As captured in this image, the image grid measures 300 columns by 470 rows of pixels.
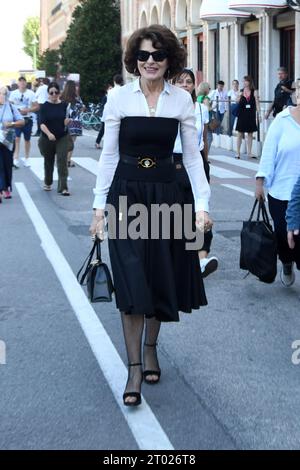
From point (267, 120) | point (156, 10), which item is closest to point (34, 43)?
point (156, 10)

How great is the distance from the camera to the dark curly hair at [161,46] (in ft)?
16.2

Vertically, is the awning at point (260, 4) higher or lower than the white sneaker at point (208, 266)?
higher

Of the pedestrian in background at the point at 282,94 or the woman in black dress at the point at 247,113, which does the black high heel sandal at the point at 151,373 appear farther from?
the woman in black dress at the point at 247,113

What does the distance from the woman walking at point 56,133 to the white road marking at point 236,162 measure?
19.3 feet

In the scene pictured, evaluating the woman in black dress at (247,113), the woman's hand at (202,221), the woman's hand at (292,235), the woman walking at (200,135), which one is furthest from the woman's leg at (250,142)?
the woman's hand at (202,221)

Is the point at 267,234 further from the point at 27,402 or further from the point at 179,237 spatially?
the point at 27,402

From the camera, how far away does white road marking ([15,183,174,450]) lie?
4.44 metres

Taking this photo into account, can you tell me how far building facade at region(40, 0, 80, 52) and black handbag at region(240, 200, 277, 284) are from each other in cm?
6514

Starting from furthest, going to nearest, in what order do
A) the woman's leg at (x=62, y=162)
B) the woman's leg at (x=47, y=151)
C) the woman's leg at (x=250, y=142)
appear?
the woman's leg at (x=250, y=142), the woman's leg at (x=47, y=151), the woman's leg at (x=62, y=162)

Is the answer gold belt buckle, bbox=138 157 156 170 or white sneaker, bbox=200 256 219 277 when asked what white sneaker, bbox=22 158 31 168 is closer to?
white sneaker, bbox=200 256 219 277

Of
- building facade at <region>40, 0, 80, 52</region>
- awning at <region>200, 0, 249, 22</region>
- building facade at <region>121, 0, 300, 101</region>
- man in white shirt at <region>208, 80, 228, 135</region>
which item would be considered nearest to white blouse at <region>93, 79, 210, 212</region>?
building facade at <region>121, 0, 300, 101</region>

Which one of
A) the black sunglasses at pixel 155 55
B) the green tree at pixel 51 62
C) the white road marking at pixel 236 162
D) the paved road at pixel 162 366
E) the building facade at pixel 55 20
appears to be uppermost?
the building facade at pixel 55 20

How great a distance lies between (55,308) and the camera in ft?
23.6

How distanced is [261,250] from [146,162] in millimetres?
2633
